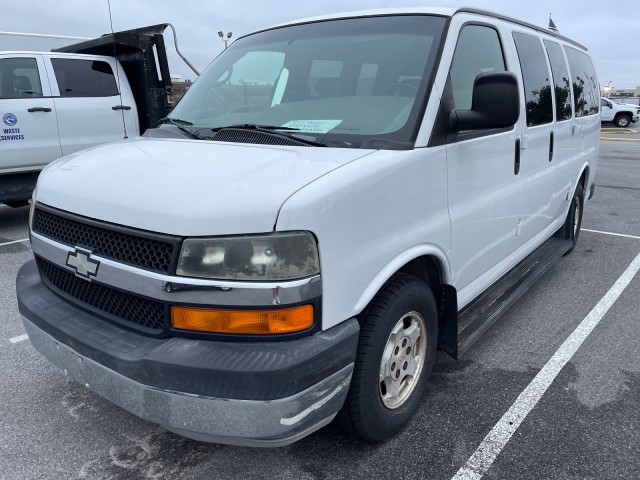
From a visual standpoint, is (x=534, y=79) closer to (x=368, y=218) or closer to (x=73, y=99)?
(x=368, y=218)

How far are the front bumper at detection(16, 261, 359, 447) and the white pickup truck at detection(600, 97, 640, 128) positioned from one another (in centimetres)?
3176

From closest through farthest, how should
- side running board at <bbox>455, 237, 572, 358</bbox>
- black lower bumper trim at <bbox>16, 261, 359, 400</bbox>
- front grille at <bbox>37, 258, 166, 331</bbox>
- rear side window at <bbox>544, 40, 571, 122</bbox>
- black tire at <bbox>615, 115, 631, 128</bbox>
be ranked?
black lower bumper trim at <bbox>16, 261, 359, 400</bbox> < front grille at <bbox>37, 258, 166, 331</bbox> < side running board at <bbox>455, 237, 572, 358</bbox> < rear side window at <bbox>544, 40, 571, 122</bbox> < black tire at <bbox>615, 115, 631, 128</bbox>

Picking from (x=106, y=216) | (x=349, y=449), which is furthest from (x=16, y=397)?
(x=349, y=449)

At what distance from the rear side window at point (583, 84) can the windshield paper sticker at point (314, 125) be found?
3.22 meters

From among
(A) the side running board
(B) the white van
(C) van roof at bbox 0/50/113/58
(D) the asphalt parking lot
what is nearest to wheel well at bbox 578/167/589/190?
(A) the side running board

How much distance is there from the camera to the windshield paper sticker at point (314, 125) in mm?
2637

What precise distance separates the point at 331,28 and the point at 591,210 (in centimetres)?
665

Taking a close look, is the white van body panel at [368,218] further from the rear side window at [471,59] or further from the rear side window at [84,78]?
the rear side window at [84,78]

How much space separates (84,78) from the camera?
7148 millimetres

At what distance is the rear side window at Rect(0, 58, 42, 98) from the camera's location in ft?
21.1

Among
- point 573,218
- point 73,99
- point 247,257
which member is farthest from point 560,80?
point 73,99

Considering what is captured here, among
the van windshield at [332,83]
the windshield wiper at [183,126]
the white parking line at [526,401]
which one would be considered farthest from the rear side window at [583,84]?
the windshield wiper at [183,126]

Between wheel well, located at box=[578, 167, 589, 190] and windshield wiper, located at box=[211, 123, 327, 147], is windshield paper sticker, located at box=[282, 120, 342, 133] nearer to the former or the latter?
windshield wiper, located at box=[211, 123, 327, 147]

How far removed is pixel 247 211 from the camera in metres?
1.92
